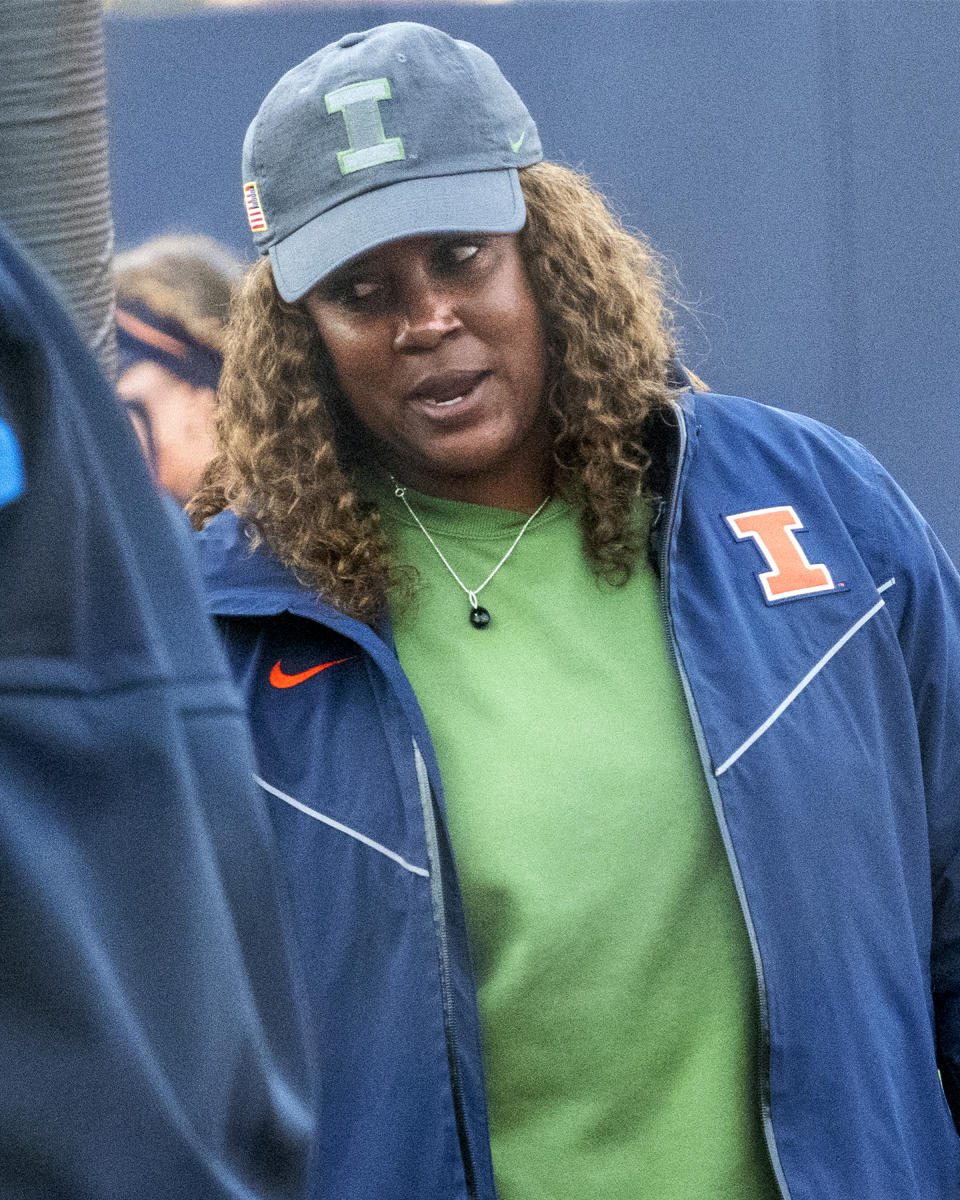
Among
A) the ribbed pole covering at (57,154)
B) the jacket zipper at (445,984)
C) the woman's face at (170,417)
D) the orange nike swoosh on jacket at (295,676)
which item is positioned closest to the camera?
the ribbed pole covering at (57,154)

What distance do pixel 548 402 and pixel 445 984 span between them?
0.77 meters

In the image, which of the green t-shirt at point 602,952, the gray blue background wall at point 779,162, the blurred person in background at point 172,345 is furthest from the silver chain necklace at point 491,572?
the gray blue background wall at point 779,162

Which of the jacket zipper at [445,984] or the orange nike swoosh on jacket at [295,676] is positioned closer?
the jacket zipper at [445,984]

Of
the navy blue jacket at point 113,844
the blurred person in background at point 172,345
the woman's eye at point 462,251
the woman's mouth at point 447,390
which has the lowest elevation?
the navy blue jacket at point 113,844

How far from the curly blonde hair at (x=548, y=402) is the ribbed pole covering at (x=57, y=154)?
876mm

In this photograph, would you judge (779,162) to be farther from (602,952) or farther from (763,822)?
(602,952)

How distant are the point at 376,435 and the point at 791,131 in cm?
275

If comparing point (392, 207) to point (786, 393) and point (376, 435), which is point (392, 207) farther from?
point (786, 393)

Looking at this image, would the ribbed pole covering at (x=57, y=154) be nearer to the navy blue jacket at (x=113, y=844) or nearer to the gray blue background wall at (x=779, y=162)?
the navy blue jacket at (x=113, y=844)

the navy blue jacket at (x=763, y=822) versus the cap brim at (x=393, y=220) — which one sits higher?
the cap brim at (x=393, y=220)

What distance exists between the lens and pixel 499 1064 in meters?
1.59

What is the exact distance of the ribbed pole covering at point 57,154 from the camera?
0.86 metres

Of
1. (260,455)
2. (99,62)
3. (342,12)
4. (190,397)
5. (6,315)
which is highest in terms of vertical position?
(342,12)

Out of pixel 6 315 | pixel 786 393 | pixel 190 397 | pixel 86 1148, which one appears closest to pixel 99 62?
pixel 6 315
